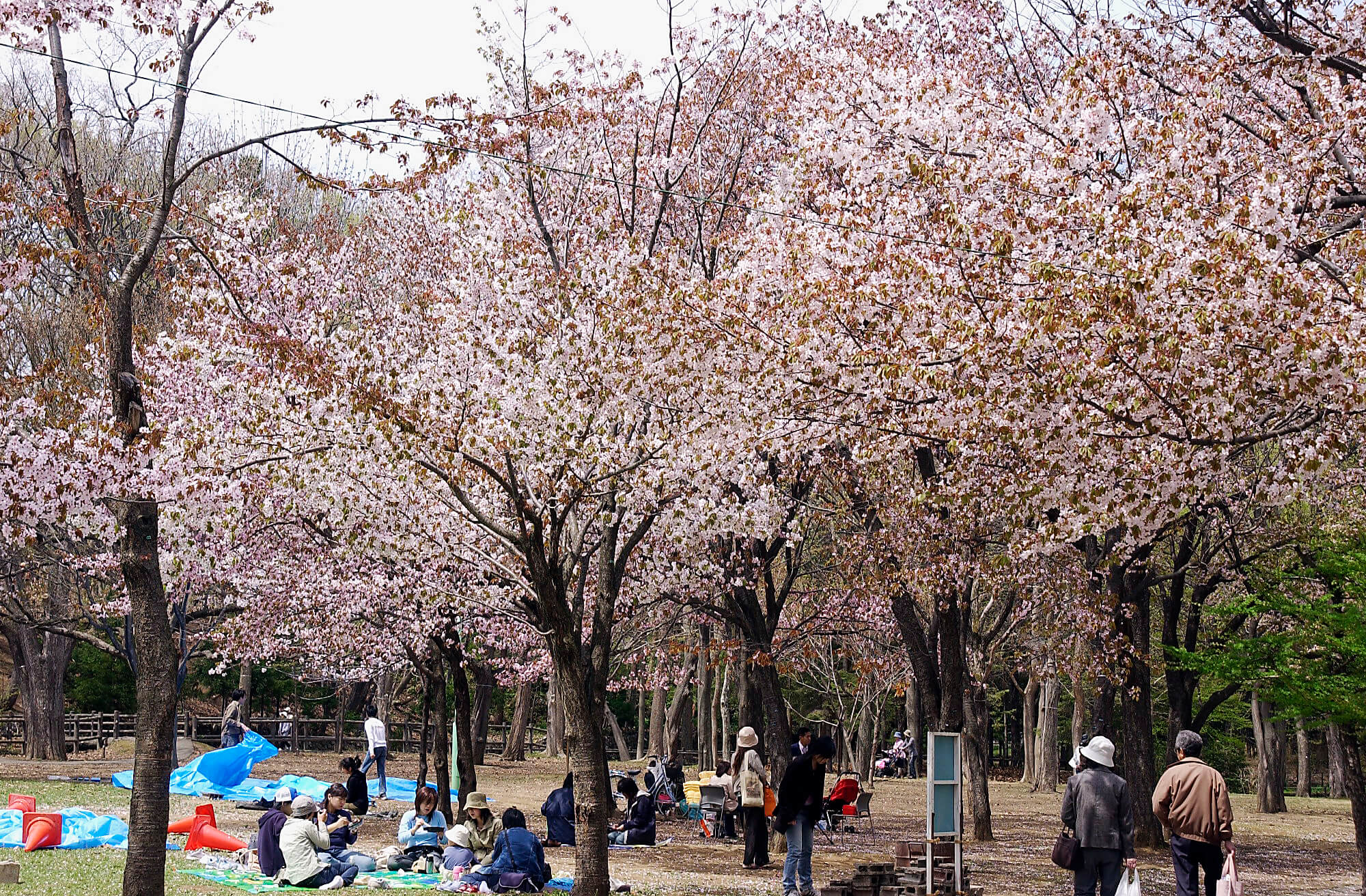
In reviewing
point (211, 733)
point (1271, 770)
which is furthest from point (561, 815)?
point (211, 733)

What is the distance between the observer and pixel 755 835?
14852mm

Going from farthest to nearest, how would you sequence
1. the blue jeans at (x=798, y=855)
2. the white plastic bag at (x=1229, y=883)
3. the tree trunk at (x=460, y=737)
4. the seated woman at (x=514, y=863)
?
the tree trunk at (x=460, y=737) → the seated woman at (x=514, y=863) → the blue jeans at (x=798, y=855) → the white plastic bag at (x=1229, y=883)

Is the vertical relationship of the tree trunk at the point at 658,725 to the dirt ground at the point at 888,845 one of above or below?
above

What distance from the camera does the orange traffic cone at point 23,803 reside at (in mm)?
14508

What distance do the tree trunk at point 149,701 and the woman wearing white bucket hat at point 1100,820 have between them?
6364mm

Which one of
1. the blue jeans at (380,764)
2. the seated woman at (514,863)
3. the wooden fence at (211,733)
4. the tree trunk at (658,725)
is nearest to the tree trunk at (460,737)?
the blue jeans at (380,764)

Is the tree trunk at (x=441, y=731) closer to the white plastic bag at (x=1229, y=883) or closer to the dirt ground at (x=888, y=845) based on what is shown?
the dirt ground at (x=888, y=845)

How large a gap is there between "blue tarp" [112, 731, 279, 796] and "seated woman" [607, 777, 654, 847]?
24.3 ft

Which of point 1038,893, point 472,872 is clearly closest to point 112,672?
point 472,872

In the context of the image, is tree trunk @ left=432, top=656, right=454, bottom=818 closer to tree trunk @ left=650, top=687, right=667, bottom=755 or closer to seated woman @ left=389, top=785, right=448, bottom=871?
seated woman @ left=389, top=785, right=448, bottom=871

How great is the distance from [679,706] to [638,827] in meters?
17.2

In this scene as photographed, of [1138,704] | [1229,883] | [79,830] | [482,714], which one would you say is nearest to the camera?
[1229,883]

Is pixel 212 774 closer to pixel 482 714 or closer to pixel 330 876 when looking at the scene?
pixel 330 876

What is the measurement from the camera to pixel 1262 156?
10.1 m
